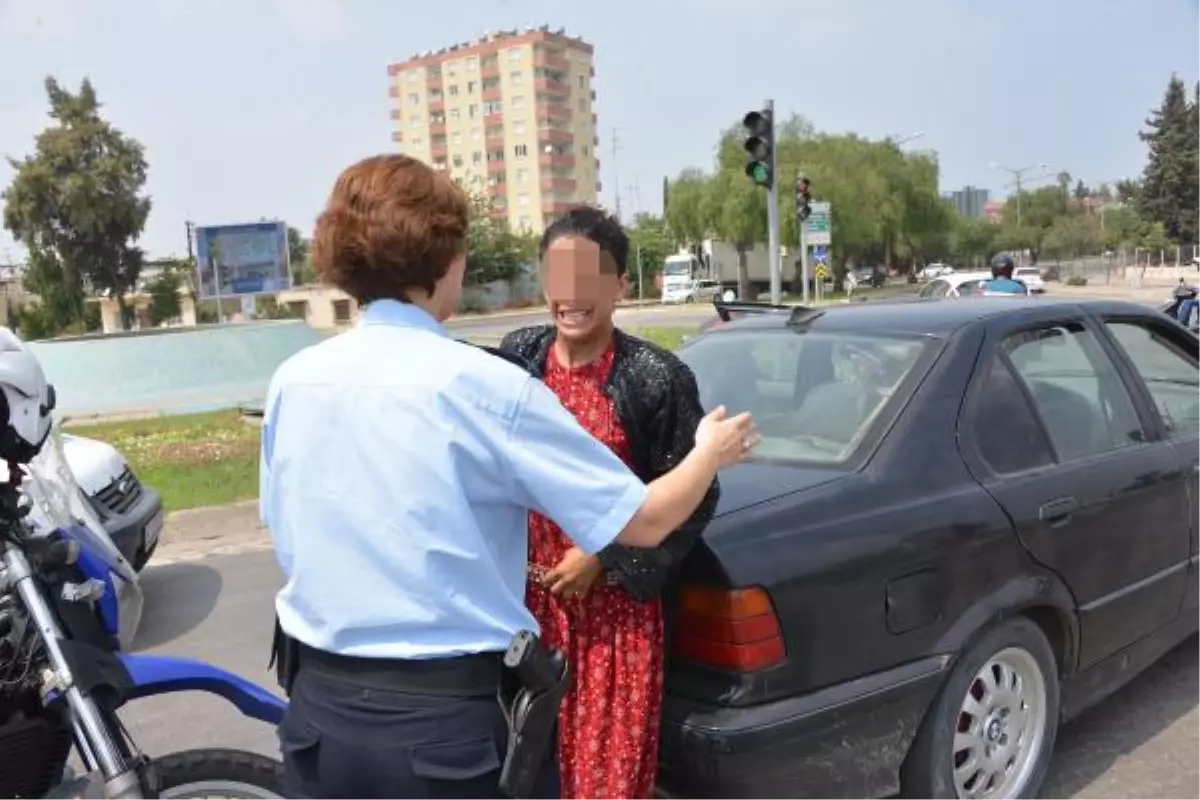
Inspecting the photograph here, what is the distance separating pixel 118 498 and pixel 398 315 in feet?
16.1

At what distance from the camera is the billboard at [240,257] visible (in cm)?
3722

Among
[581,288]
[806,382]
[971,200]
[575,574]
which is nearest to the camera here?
[575,574]

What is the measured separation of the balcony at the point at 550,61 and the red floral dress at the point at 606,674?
369ft

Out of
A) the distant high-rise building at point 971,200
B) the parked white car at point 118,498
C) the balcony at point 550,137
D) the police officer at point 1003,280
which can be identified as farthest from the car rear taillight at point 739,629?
the distant high-rise building at point 971,200

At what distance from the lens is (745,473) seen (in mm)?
3020

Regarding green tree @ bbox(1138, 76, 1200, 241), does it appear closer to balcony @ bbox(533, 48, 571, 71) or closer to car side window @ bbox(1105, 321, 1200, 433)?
balcony @ bbox(533, 48, 571, 71)

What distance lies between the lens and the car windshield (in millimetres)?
3195

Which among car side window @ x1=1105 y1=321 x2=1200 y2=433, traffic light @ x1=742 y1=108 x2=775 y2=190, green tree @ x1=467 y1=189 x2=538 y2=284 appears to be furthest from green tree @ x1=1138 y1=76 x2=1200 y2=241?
car side window @ x1=1105 y1=321 x2=1200 y2=433

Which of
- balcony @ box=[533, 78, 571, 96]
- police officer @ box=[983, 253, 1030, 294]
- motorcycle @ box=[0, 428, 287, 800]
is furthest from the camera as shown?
balcony @ box=[533, 78, 571, 96]

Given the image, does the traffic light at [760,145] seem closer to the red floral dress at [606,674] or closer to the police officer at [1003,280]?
the police officer at [1003,280]

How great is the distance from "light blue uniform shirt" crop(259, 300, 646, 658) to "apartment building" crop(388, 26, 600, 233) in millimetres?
105430

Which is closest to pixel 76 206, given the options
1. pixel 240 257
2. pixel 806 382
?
pixel 240 257

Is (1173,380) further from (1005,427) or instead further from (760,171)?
(760,171)

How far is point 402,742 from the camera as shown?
1678 millimetres
